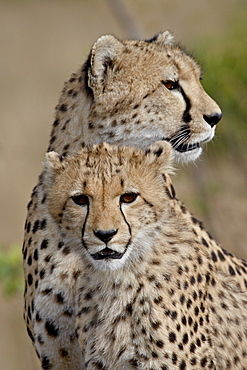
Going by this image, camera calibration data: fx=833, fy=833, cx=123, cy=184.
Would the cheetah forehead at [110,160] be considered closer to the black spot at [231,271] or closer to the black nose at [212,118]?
the black nose at [212,118]

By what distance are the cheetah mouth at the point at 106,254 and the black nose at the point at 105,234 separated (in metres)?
0.05

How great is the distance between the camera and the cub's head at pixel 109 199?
103 inches

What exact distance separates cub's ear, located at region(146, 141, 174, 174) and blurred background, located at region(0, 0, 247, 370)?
3.18 feet

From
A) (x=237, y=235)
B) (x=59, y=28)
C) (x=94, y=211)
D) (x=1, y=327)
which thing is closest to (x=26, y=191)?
(x=1, y=327)

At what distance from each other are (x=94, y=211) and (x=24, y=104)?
8.35 metres

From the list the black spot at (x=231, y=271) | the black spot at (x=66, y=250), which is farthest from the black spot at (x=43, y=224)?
the black spot at (x=231, y=271)

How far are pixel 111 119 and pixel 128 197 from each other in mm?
553

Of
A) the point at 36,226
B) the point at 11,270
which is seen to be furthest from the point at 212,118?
the point at 11,270

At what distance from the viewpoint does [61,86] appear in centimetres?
1023

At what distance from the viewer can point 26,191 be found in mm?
8930

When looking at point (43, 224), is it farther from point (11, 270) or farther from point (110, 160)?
point (11, 270)

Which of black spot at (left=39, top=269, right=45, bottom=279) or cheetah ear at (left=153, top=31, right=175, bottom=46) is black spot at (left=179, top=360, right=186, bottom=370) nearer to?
black spot at (left=39, top=269, right=45, bottom=279)

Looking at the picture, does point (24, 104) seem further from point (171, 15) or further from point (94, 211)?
point (94, 211)

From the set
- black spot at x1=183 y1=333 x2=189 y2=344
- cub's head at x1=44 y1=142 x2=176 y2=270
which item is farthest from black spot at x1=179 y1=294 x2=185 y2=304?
cub's head at x1=44 y1=142 x2=176 y2=270
